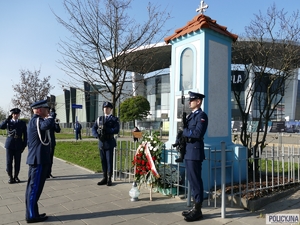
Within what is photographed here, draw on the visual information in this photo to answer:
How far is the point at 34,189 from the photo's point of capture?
13.3 feet

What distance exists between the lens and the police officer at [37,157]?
4.01 m

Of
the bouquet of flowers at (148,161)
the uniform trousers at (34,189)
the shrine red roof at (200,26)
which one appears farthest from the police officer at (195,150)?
the uniform trousers at (34,189)

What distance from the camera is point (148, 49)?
9305 mm

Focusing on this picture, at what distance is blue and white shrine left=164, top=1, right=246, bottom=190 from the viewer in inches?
221

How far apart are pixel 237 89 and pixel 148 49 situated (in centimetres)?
347

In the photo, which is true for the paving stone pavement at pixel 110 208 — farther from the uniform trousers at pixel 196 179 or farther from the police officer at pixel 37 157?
the uniform trousers at pixel 196 179

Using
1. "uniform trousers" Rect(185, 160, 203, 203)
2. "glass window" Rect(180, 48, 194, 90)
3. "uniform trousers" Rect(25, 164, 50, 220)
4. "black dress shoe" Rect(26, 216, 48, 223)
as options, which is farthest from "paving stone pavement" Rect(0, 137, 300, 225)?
"glass window" Rect(180, 48, 194, 90)

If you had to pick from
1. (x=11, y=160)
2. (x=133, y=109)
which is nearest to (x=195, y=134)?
(x=11, y=160)

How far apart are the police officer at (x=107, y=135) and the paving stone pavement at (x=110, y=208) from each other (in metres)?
0.46

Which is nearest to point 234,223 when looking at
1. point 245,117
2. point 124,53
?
point 245,117

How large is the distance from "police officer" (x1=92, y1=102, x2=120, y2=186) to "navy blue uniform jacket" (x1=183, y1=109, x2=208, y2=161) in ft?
7.82

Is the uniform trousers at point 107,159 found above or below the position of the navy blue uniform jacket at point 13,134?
below

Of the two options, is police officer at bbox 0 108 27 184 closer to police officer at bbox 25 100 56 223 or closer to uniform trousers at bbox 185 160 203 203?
police officer at bbox 25 100 56 223

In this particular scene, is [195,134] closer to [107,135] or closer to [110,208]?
[110,208]
